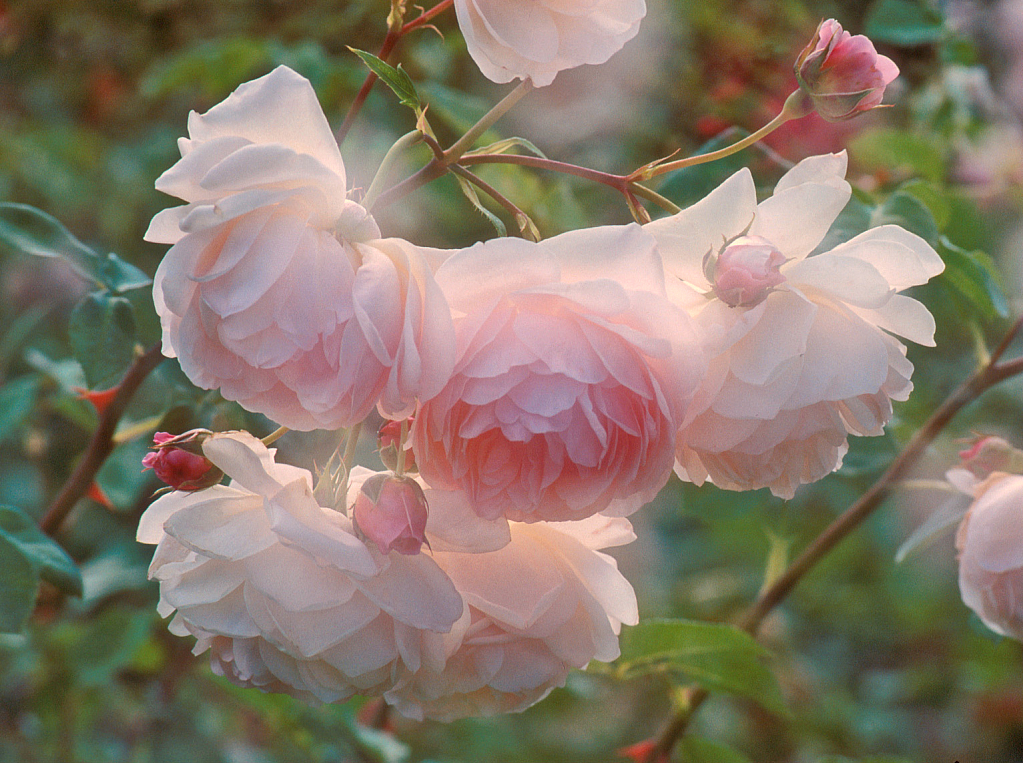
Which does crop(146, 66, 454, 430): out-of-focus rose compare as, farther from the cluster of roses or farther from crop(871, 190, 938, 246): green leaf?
→ crop(871, 190, 938, 246): green leaf

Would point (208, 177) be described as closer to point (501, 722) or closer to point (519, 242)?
point (519, 242)

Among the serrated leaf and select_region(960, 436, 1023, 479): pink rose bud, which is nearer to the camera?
the serrated leaf

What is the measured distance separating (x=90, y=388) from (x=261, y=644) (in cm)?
24

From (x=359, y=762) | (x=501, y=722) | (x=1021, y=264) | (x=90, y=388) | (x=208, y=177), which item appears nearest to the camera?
(x=208, y=177)

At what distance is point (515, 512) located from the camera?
399mm

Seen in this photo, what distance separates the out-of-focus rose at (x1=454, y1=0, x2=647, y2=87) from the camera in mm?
420

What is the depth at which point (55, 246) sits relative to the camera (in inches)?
26.2

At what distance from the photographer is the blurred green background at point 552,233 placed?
88 centimetres

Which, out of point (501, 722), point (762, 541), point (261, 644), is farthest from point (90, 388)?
point (501, 722)

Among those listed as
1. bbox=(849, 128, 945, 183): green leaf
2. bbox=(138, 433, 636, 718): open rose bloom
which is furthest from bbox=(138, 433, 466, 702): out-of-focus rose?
bbox=(849, 128, 945, 183): green leaf

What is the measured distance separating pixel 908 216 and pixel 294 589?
1.59 ft

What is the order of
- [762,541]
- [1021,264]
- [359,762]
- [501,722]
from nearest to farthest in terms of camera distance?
[359,762]
[1021,264]
[762,541]
[501,722]

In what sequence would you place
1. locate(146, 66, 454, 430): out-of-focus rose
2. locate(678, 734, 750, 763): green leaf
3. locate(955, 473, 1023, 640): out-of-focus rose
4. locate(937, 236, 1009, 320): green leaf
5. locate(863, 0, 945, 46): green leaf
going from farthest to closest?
1. locate(863, 0, 945, 46): green leaf
2. locate(678, 734, 750, 763): green leaf
3. locate(937, 236, 1009, 320): green leaf
4. locate(955, 473, 1023, 640): out-of-focus rose
5. locate(146, 66, 454, 430): out-of-focus rose

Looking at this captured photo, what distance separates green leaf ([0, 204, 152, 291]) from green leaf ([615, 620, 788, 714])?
0.48 metres
